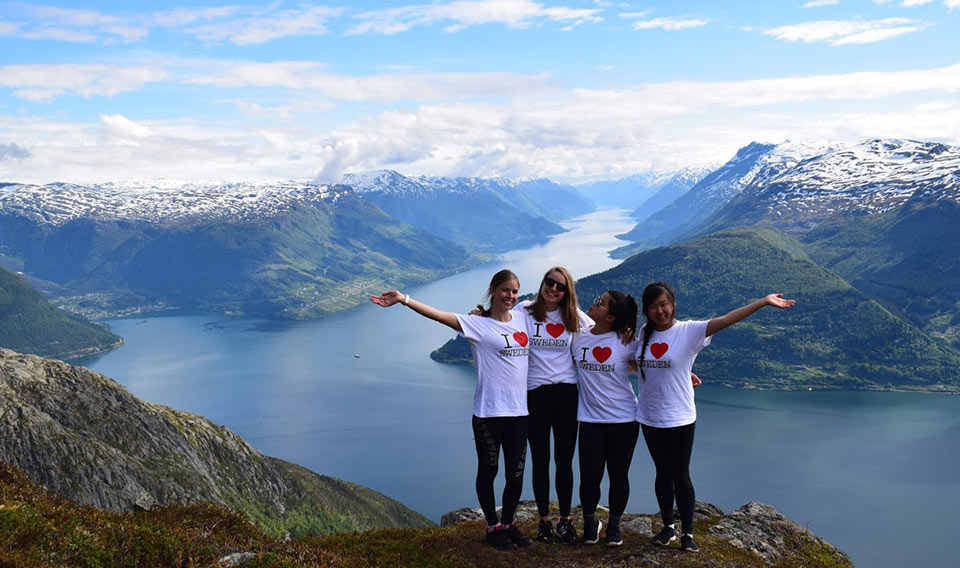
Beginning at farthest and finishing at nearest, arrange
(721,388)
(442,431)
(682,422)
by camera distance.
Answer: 1. (721,388)
2. (442,431)
3. (682,422)

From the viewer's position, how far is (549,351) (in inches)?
419

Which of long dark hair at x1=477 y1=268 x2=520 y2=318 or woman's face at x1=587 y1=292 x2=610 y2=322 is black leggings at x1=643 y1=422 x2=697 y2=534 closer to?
woman's face at x1=587 y1=292 x2=610 y2=322

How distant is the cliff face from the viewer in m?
62.5

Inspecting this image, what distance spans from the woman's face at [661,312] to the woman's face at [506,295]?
211 cm

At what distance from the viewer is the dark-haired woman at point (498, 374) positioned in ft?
34.2

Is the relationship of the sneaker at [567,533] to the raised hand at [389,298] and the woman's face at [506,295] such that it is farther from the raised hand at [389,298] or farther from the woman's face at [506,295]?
the raised hand at [389,298]

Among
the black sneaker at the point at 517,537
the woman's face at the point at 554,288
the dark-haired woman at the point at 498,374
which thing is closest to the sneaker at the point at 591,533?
the black sneaker at the point at 517,537

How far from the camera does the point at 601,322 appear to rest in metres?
10.7

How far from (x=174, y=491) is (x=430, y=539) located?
70850 mm

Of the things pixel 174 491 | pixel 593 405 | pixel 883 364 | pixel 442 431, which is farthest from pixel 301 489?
pixel 883 364

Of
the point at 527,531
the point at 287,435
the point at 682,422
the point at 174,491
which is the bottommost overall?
the point at 287,435

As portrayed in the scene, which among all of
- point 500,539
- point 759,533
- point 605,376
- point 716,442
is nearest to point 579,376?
point 605,376

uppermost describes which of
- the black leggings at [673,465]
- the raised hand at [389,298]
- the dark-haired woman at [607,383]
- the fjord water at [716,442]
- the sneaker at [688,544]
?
the raised hand at [389,298]

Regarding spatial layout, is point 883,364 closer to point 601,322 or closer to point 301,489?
point 301,489
